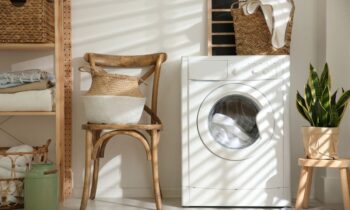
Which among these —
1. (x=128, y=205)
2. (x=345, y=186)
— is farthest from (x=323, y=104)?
(x=128, y=205)

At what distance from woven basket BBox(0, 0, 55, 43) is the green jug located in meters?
0.77

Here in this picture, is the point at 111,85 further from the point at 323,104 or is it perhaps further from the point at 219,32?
the point at 323,104

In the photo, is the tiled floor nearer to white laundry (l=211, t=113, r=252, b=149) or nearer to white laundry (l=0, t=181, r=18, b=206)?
white laundry (l=0, t=181, r=18, b=206)


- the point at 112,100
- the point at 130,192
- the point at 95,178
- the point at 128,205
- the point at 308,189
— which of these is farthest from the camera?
the point at 130,192

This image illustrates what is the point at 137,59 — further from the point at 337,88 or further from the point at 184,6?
the point at 337,88

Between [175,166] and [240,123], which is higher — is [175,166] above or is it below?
below

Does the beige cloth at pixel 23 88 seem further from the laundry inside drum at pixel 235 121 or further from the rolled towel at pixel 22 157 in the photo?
the laundry inside drum at pixel 235 121

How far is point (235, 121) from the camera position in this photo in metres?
2.53

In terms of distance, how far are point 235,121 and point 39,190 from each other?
1.11m

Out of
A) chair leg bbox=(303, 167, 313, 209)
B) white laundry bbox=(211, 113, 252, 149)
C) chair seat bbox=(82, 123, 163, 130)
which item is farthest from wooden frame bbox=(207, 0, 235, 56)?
chair leg bbox=(303, 167, 313, 209)

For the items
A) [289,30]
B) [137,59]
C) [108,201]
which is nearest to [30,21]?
[137,59]

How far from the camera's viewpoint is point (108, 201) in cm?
272

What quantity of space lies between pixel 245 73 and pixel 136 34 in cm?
82

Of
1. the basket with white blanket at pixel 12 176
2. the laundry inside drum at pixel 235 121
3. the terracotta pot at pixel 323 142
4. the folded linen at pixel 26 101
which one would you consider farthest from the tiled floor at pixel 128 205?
the folded linen at pixel 26 101
